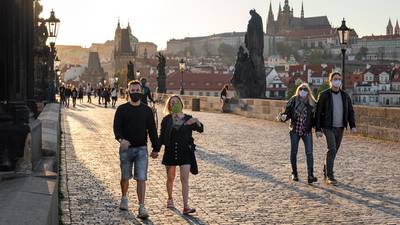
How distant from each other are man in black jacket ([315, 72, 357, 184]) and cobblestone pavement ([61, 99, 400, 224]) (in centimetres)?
40

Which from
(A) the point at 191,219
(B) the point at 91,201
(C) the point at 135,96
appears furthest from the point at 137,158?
(B) the point at 91,201

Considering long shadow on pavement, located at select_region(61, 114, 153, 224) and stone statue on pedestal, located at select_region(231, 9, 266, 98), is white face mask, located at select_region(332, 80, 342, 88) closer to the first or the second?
long shadow on pavement, located at select_region(61, 114, 153, 224)

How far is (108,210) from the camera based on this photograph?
7430 mm

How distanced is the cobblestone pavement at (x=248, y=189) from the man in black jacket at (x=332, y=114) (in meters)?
0.40

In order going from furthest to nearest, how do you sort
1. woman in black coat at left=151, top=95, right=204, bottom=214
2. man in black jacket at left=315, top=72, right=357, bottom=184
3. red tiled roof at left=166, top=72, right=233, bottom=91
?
1. red tiled roof at left=166, top=72, right=233, bottom=91
2. man in black jacket at left=315, top=72, right=357, bottom=184
3. woman in black coat at left=151, top=95, right=204, bottom=214

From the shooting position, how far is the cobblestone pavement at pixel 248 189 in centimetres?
716

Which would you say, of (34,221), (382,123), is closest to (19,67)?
(34,221)

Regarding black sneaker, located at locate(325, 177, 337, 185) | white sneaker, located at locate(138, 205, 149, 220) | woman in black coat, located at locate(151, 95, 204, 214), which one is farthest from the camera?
black sneaker, located at locate(325, 177, 337, 185)

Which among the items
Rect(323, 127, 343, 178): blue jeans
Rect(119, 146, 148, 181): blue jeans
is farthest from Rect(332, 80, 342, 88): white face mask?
Rect(119, 146, 148, 181): blue jeans

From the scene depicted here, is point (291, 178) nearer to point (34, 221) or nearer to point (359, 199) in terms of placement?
point (359, 199)

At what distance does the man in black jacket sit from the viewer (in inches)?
374

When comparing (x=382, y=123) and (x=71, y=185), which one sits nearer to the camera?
(x=71, y=185)

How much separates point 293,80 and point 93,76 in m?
53.5

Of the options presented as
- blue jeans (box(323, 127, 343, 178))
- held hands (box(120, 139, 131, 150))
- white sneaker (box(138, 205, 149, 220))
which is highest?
held hands (box(120, 139, 131, 150))
